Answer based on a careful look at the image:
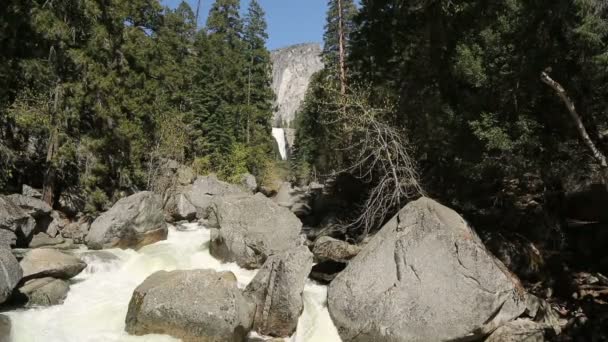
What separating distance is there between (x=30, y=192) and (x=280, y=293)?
531 inches

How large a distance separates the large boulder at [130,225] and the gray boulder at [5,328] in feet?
19.1

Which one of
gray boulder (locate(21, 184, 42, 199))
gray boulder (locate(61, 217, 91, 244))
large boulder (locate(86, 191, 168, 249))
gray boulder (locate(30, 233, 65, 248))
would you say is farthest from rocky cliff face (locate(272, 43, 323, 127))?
gray boulder (locate(30, 233, 65, 248))

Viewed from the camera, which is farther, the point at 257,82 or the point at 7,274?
the point at 257,82

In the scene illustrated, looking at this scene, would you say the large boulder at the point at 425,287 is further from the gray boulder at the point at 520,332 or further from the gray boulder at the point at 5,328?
the gray boulder at the point at 5,328

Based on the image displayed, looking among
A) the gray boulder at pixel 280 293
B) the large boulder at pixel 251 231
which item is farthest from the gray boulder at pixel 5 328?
the large boulder at pixel 251 231

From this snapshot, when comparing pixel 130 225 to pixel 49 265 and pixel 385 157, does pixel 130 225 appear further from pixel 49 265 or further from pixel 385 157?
pixel 385 157

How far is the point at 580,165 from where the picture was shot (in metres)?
11.2

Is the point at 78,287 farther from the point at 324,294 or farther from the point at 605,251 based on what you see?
the point at 605,251

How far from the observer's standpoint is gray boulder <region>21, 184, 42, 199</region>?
19359 millimetres

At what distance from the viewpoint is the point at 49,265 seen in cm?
1206

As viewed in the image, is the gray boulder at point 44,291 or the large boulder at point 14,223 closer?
the gray boulder at point 44,291

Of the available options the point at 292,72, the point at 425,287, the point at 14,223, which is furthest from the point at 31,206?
the point at 292,72

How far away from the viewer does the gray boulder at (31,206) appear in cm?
1612

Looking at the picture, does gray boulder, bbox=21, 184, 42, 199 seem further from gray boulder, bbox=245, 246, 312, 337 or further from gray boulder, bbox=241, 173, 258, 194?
gray boulder, bbox=241, 173, 258, 194
